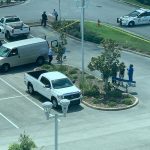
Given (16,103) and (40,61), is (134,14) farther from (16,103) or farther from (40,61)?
(16,103)

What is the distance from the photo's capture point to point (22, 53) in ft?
145

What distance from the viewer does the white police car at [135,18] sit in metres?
56.7

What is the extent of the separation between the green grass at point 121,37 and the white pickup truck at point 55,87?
12012 mm

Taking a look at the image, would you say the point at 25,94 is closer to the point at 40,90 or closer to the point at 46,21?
the point at 40,90

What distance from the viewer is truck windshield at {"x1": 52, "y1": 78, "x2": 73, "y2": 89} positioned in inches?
1430

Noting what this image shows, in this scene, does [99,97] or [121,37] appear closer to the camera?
[99,97]

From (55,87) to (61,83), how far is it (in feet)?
1.60

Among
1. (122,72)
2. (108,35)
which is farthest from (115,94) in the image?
(108,35)

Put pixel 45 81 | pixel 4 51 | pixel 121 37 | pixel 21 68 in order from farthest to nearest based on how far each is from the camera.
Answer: pixel 121 37 → pixel 21 68 → pixel 4 51 → pixel 45 81

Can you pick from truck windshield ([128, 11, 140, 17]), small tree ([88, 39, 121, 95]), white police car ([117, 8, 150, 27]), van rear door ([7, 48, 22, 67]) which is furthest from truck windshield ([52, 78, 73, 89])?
truck windshield ([128, 11, 140, 17])

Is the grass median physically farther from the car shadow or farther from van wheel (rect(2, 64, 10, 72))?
van wheel (rect(2, 64, 10, 72))

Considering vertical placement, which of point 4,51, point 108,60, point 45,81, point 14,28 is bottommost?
point 14,28

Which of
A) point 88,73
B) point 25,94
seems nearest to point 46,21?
point 88,73

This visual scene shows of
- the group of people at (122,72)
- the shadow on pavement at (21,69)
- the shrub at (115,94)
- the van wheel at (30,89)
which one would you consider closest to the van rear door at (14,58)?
the shadow on pavement at (21,69)
